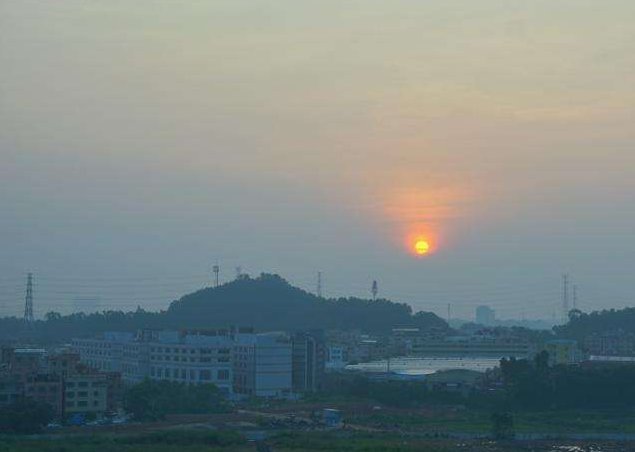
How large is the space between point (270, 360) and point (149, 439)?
1511 cm

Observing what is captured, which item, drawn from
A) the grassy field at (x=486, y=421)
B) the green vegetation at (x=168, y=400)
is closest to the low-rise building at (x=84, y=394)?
the green vegetation at (x=168, y=400)

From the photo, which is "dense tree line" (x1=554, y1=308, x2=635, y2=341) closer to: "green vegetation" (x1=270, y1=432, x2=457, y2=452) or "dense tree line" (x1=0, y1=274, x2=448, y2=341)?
"dense tree line" (x1=0, y1=274, x2=448, y2=341)

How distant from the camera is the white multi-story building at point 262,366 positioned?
123ft

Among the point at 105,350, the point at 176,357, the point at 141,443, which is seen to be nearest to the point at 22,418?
the point at 141,443

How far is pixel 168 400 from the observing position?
97.1ft

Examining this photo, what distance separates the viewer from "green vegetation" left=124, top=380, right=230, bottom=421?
2761 cm

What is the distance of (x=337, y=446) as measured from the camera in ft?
74.4

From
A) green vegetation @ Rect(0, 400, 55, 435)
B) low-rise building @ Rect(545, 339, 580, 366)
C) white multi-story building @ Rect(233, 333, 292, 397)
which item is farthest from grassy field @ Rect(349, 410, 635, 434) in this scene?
low-rise building @ Rect(545, 339, 580, 366)

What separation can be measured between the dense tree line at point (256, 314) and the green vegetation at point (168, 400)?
39084 mm

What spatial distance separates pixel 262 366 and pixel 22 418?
14.1 m

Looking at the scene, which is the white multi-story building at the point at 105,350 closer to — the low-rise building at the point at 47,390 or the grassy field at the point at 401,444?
the low-rise building at the point at 47,390

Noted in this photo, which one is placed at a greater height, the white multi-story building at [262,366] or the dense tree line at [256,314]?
the dense tree line at [256,314]

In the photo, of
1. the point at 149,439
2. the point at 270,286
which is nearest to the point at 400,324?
the point at 270,286

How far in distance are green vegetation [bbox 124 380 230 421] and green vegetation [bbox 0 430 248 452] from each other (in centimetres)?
401
